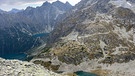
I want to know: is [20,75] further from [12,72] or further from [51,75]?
[51,75]

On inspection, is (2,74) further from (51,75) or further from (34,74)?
(51,75)

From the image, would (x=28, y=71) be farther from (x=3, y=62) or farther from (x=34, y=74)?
(x=3, y=62)

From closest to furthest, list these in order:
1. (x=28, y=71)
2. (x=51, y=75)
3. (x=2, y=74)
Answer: (x=2, y=74), (x=28, y=71), (x=51, y=75)

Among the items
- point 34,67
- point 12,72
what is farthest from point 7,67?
point 34,67

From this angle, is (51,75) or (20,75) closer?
(20,75)

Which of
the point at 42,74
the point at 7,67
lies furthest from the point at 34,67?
the point at 7,67

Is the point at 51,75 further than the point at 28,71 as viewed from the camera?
Yes

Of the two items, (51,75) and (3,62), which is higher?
(3,62)

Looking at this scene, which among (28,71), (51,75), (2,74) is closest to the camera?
(2,74)

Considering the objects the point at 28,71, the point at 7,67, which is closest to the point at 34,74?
the point at 28,71
